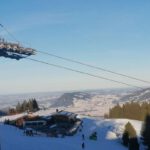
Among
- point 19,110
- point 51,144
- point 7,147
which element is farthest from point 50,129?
point 19,110

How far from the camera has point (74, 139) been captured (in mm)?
95625

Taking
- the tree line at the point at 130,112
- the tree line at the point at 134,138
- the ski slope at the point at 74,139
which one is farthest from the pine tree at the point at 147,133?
the tree line at the point at 130,112

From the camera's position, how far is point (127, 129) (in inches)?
4008

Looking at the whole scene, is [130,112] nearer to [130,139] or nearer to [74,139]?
[130,139]

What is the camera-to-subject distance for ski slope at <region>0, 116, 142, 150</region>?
69.9 m

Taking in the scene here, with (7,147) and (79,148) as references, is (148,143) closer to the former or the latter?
(79,148)

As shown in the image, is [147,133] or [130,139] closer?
[130,139]

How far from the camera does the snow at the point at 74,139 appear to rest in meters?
70.1

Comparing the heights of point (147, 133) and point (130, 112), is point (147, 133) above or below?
below

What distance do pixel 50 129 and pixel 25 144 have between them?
1634 inches

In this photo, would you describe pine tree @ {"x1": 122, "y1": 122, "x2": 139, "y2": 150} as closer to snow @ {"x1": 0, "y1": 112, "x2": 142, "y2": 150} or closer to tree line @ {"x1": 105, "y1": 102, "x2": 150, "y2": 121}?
snow @ {"x1": 0, "y1": 112, "x2": 142, "y2": 150}

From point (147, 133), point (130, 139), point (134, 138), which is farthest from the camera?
point (147, 133)

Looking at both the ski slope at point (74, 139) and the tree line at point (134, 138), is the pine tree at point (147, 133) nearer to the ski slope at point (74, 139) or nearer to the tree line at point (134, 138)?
the tree line at point (134, 138)

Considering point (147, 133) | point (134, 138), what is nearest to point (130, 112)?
point (147, 133)
